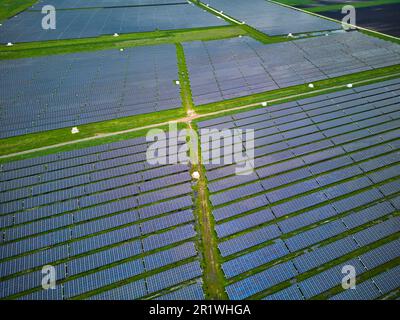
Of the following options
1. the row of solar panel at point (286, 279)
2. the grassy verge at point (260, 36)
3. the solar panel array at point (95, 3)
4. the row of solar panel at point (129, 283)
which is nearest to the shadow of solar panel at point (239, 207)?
the row of solar panel at point (129, 283)

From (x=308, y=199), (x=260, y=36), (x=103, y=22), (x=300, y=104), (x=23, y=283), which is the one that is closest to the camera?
(x=23, y=283)

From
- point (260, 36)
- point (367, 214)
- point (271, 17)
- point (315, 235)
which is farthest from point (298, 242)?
point (271, 17)

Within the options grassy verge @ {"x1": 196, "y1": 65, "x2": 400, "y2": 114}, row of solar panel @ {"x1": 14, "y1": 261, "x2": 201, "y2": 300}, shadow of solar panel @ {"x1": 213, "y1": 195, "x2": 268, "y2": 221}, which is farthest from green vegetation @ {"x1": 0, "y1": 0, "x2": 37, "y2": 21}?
shadow of solar panel @ {"x1": 213, "y1": 195, "x2": 268, "y2": 221}

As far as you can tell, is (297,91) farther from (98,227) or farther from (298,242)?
(98,227)

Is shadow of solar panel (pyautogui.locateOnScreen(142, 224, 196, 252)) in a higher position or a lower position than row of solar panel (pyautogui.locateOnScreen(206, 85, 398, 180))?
lower

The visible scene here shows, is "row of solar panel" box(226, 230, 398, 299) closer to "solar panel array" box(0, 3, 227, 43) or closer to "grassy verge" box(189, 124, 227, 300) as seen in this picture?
"grassy verge" box(189, 124, 227, 300)
